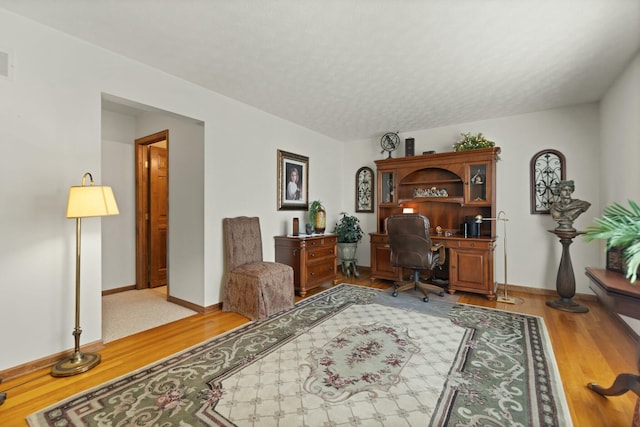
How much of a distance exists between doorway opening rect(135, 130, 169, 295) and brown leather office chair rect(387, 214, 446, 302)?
346 cm

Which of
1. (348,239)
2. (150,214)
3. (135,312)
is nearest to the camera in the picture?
(135,312)

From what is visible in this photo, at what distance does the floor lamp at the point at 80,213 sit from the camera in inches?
82.5

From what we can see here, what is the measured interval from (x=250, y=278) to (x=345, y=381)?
5.26ft

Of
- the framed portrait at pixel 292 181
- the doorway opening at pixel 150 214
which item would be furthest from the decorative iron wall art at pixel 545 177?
the doorway opening at pixel 150 214

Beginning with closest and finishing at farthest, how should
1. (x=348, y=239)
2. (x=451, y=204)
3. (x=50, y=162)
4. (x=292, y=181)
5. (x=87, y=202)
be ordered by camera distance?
(x=87, y=202) → (x=50, y=162) → (x=292, y=181) → (x=451, y=204) → (x=348, y=239)

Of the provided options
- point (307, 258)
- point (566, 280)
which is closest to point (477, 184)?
point (566, 280)

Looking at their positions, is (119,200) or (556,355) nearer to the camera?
(556,355)

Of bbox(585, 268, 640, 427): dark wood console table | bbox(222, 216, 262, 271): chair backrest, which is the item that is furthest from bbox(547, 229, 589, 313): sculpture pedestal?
bbox(222, 216, 262, 271): chair backrest

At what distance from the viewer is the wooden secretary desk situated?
4.00m

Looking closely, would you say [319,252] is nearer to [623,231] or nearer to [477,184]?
[477,184]

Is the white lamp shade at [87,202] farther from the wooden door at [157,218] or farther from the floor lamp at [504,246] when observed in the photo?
the floor lamp at [504,246]

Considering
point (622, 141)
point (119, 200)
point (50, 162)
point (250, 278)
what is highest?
point (622, 141)

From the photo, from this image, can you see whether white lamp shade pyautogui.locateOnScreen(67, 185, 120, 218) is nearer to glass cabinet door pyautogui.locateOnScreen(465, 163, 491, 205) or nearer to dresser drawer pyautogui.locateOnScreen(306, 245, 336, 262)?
dresser drawer pyautogui.locateOnScreen(306, 245, 336, 262)

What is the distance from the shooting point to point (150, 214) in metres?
4.51
